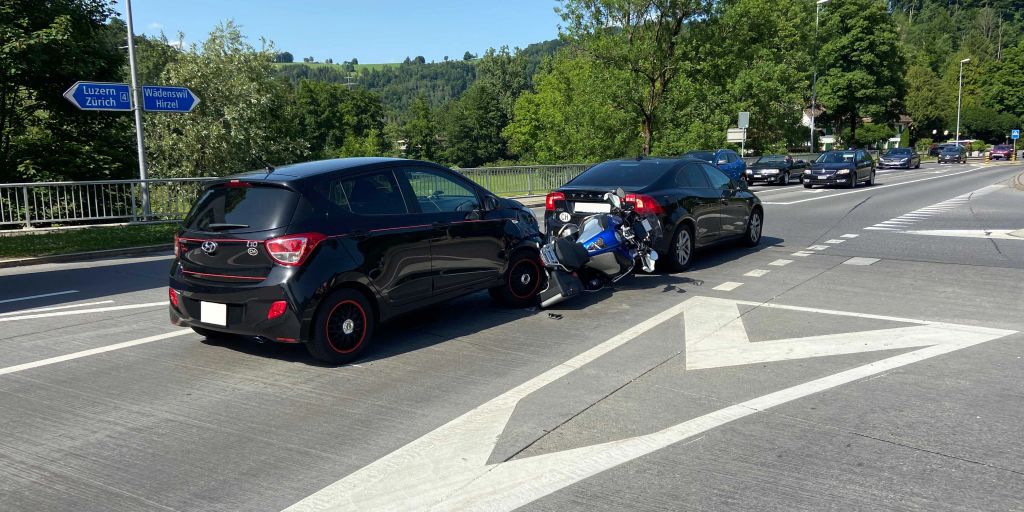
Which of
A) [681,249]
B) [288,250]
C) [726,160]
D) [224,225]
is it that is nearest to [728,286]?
[681,249]

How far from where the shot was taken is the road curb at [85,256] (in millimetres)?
12517

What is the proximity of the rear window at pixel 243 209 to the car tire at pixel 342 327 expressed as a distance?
768mm

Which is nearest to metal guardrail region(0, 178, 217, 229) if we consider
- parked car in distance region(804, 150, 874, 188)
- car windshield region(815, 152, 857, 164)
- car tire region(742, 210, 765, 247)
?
car tire region(742, 210, 765, 247)

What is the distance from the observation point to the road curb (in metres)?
12.5

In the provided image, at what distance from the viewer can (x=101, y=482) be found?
13.0ft

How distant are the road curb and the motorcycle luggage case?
9418 millimetres

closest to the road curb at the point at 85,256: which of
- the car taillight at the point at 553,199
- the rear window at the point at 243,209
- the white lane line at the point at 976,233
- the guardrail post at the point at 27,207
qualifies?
the guardrail post at the point at 27,207

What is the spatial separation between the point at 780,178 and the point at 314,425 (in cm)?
3612

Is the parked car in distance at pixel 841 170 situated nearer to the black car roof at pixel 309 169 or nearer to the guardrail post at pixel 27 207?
the guardrail post at pixel 27 207

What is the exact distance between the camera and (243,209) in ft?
20.1

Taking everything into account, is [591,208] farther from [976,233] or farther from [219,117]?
[219,117]

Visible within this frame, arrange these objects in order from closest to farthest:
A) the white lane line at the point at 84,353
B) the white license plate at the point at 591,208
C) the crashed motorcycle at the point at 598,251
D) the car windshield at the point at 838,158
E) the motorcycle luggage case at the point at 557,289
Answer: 1. the white lane line at the point at 84,353
2. the motorcycle luggage case at the point at 557,289
3. the crashed motorcycle at the point at 598,251
4. the white license plate at the point at 591,208
5. the car windshield at the point at 838,158

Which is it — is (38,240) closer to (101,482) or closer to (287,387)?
(287,387)

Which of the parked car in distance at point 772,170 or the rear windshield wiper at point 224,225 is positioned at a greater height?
the parked car in distance at point 772,170
